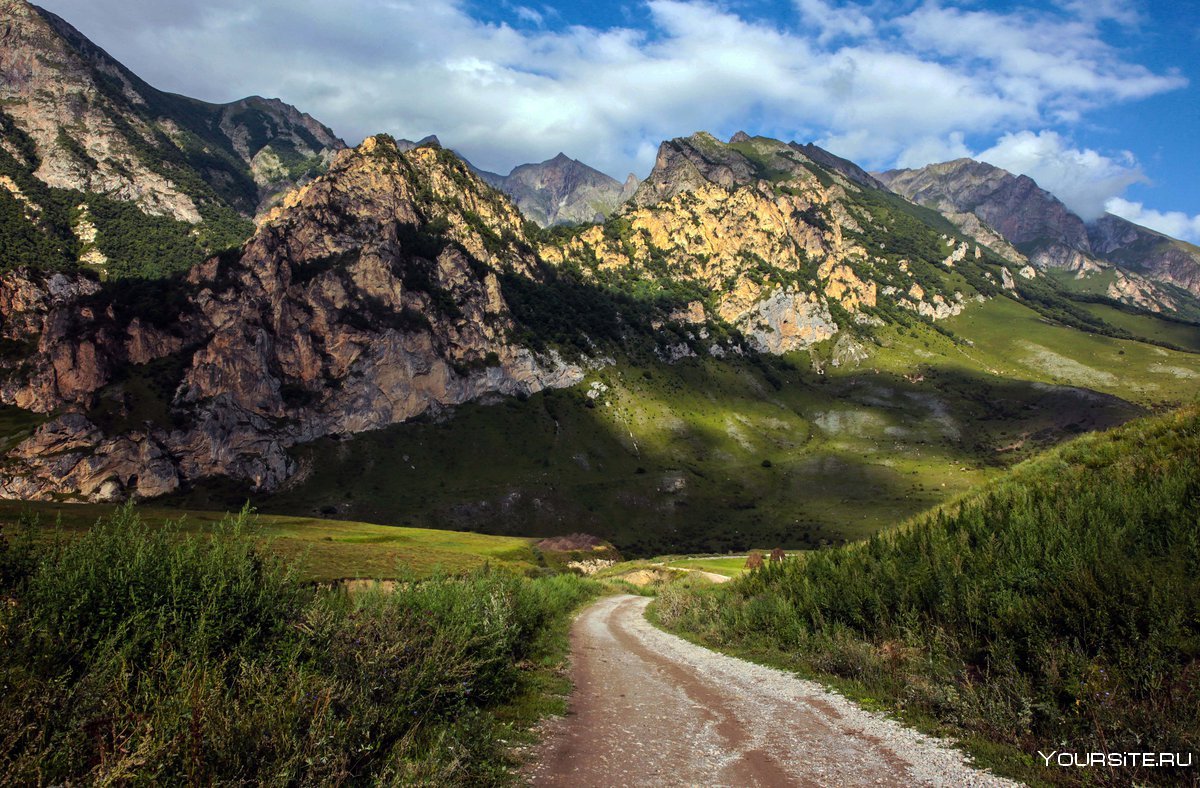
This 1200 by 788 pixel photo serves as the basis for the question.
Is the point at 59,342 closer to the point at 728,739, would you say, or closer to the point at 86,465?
the point at 86,465

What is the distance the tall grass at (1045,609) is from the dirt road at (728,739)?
154 centimetres

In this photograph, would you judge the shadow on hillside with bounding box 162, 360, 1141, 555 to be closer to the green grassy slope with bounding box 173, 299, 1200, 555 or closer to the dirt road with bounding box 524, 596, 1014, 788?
the green grassy slope with bounding box 173, 299, 1200, 555

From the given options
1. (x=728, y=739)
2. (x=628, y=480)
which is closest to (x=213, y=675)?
(x=728, y=739)

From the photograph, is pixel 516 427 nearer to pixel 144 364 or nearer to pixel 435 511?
pixel 435 511

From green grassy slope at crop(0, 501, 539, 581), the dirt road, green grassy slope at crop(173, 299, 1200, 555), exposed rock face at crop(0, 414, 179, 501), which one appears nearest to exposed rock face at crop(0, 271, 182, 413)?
exposed rock face at crop(0, 414, 179, 501)

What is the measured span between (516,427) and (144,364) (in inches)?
4342

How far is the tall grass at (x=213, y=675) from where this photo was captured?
529cm

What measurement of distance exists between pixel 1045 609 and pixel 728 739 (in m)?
7.12

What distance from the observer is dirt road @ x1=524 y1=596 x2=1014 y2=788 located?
28.5ft

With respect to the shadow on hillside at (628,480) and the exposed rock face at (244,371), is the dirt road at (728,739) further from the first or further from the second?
the exposed rock face at (244,371)

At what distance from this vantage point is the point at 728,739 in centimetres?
1069

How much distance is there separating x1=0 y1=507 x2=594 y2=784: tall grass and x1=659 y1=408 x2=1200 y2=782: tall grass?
9.40m

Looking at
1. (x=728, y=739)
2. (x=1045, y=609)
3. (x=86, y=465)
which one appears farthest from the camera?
(x=86, y=465)

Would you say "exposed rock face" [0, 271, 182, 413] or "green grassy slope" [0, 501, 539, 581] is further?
"exposed rock face" [0, 271, 182, 413]
